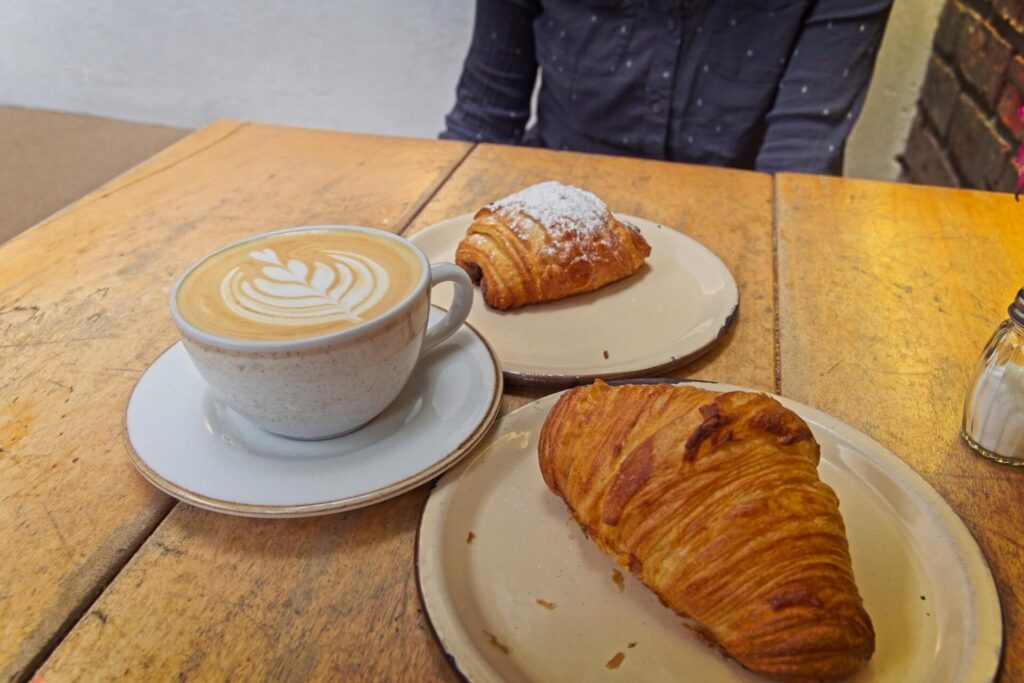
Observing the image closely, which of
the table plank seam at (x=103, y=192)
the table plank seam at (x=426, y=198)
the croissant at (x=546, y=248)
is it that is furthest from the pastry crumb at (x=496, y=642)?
the table plank seam at (x=103, y=192)

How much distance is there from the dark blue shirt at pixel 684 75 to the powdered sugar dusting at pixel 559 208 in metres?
0.78

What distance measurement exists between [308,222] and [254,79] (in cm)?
250

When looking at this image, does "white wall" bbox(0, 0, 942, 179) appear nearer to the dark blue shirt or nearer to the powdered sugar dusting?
the dark blue shirt

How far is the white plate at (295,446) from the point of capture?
0.57 metres

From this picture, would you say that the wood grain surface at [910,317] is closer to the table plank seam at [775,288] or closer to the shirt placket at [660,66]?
the table plank seam at [775,288]

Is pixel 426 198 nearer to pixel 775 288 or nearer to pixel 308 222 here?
pixel 308 222

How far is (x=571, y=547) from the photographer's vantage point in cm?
58

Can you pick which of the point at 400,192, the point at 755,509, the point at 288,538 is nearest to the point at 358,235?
the point at 288,538

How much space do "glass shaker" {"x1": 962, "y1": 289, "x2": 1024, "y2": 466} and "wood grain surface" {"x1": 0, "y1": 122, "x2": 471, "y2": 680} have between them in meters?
0.56

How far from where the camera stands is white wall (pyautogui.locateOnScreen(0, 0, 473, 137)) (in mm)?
3014

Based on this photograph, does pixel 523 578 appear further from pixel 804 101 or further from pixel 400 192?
pixel 804 101

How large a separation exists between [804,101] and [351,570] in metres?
1.50

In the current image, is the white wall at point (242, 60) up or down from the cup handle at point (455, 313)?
down

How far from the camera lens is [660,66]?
1.66 metres
